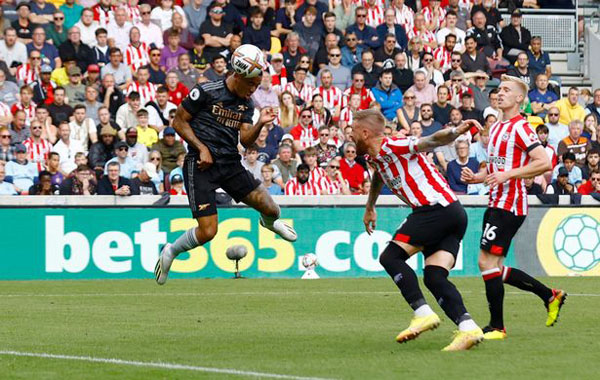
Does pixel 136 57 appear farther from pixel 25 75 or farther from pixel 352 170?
pixel 352 170

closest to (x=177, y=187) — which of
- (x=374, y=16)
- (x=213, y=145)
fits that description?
(x=374, y=16)

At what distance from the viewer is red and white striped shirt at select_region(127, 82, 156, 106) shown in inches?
926

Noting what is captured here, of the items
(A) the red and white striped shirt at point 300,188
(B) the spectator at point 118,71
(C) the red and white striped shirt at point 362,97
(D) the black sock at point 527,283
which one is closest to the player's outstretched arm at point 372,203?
(D) the black sock at point 527,283

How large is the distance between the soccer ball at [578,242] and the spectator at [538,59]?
721 centimetres

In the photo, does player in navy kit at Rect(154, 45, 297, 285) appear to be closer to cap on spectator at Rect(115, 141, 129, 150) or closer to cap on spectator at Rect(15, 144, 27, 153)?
cap on spectator at Rect(15, 144, 27, 153)

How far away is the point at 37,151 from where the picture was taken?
70.8 ft

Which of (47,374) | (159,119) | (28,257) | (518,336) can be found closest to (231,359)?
(47,374)

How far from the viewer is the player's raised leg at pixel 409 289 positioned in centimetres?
910

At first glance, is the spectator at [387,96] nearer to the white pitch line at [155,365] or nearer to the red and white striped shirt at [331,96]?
the red and white striped shirt at [331,96]

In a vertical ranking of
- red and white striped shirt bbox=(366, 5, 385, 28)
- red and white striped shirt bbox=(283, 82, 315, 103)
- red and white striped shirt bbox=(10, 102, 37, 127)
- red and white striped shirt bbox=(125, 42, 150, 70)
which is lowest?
red and white striped shirt bbox=(10, 102, 37, 127)

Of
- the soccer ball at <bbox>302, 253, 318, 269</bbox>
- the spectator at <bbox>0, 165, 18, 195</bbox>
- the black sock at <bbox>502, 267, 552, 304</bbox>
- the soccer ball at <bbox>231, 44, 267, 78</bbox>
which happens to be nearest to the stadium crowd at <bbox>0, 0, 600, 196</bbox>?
the spectator at <bbox>0, 165, 18, 195</bbox>

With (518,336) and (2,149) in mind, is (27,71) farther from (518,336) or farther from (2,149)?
(518,336)

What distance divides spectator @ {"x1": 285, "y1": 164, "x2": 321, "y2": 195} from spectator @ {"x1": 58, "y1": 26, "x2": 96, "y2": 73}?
196 inches

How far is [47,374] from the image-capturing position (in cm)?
787
